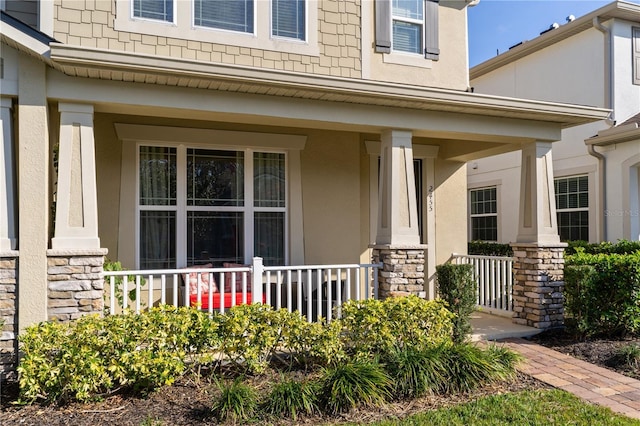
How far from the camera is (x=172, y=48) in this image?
6.81 meters

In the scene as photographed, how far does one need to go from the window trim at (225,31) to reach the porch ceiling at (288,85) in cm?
168

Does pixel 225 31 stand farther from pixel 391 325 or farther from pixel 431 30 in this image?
pixel 391 325

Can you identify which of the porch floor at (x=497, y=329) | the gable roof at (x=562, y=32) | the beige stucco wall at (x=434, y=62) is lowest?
the porch floor at (x=497, y=329)

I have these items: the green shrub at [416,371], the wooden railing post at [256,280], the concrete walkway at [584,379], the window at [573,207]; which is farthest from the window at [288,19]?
the window at [573,207]

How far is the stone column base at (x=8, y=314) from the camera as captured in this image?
4887mm

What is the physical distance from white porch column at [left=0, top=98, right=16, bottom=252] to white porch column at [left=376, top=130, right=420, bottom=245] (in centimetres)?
446

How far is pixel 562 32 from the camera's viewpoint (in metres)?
11.7

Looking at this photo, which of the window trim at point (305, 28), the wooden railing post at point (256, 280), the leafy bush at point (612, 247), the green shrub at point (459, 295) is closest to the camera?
the wooden railing post at point (256, 280)

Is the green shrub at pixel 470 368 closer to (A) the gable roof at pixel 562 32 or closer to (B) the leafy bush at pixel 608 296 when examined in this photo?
(B) the leafy bush at pixel 608 296

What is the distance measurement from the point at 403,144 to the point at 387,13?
8.71ft

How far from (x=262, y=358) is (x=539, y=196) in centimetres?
492

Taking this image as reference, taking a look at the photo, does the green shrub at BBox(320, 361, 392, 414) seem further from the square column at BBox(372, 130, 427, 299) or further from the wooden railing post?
the square column at BBox(372, 130, 427, 299)

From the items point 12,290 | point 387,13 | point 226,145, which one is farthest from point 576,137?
point 12,290

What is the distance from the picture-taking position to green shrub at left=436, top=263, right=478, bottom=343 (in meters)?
6.09
